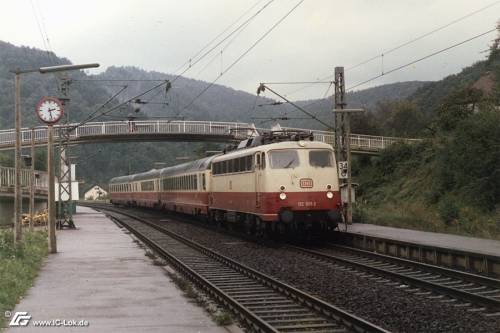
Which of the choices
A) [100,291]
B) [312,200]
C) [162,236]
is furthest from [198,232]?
[100,291]

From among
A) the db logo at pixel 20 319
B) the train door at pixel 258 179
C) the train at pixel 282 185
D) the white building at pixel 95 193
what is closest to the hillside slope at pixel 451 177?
the train at pixel 282 185

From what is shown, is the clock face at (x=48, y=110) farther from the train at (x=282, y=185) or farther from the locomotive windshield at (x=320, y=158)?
the locomotive windshield at (x=320, y=158)

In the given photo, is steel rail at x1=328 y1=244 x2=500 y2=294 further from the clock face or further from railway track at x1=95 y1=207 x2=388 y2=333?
the clock face

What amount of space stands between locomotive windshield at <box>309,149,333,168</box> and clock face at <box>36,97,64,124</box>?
7.73 m

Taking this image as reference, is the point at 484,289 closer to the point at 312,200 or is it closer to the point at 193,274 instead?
the point at 193,274

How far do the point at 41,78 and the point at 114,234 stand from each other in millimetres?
70312

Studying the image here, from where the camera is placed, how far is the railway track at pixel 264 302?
8.82 m

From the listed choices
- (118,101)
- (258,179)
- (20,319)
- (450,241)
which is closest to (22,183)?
(258,179)

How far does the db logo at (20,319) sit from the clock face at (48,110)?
10.0m

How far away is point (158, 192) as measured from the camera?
48.1 metres

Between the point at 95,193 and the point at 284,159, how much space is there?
111 meters

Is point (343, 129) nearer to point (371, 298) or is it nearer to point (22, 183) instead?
point (371, 298)

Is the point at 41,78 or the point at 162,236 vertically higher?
the point at 41,78

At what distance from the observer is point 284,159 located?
64.2 feet
